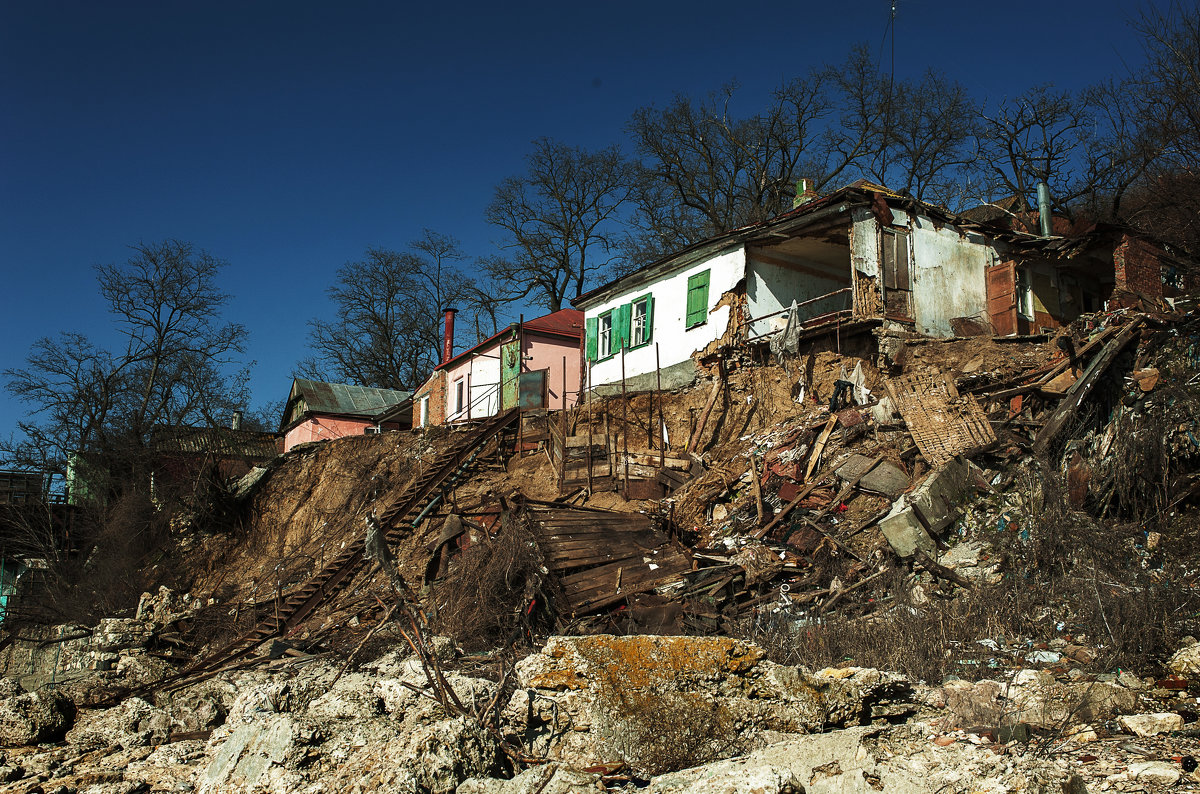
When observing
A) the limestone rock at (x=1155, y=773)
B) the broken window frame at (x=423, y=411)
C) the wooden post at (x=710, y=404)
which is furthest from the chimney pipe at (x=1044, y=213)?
the broken window frame at (x=423, y=411)

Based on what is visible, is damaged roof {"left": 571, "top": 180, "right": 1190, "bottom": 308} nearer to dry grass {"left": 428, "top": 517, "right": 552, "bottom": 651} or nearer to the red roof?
the red roof

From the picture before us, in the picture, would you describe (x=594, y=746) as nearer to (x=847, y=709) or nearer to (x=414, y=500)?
(x=847, y=709)

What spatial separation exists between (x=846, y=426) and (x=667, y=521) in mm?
3876

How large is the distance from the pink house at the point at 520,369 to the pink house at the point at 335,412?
6.17 m

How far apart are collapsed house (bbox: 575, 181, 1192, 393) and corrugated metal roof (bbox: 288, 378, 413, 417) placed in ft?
59.9

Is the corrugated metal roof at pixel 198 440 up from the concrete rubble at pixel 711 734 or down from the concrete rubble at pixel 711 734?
up

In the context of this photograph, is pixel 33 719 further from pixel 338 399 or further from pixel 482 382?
pixel 338 399

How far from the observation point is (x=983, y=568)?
9656 millimetres

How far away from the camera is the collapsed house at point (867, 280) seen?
17062 millimetres

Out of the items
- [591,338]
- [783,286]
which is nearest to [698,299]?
[783,286]

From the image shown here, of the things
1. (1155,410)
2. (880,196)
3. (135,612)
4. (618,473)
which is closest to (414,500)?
(618,473)

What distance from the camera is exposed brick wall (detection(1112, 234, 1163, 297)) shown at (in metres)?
16.8

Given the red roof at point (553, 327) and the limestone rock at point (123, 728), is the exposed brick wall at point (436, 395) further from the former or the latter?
the limestone rock at point (123, 728)

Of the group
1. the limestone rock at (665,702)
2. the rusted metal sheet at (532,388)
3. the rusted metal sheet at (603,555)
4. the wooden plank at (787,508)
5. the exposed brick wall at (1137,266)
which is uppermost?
the exposed brick wall at (1137,266)
